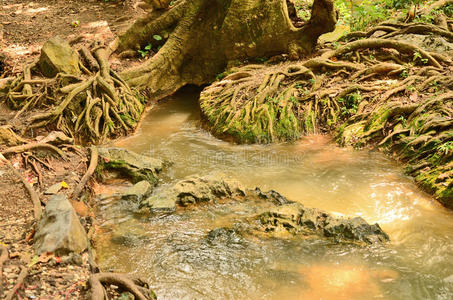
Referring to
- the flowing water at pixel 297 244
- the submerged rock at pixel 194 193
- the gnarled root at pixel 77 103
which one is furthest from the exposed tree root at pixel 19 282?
the gnarled root at pixel 77 103

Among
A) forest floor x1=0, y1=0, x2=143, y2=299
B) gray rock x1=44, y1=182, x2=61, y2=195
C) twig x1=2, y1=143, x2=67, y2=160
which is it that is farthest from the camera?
twig x1=2, y1=143, x2=67, y2=160

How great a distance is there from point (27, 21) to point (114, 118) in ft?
21.6

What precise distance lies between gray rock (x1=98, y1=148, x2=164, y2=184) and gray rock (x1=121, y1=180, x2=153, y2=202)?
0.26m

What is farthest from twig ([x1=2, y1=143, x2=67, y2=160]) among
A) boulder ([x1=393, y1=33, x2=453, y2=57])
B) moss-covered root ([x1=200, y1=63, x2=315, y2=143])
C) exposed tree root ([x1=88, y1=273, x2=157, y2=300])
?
boulder ([x1=393, y1=33, x2=453, y2=57])

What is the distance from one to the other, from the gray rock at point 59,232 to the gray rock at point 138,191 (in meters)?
1.60

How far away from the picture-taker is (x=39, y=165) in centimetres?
640

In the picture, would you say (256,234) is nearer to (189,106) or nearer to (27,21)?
(189,106)

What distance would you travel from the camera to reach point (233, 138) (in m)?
8.15

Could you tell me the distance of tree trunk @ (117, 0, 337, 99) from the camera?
957 centimetres

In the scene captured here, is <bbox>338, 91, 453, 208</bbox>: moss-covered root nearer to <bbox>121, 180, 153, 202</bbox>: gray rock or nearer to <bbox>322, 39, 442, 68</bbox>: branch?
<bbox>322, 39, 442, 68</bbox>: branch

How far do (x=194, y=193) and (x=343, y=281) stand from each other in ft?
8.11

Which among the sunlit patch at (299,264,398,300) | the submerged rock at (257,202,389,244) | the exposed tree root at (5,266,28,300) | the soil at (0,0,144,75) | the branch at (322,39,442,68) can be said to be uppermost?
the soil at (0,0,144,75)

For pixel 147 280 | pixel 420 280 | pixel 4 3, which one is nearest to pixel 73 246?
pixel 147 280

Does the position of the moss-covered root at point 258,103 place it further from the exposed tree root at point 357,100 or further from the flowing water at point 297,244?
the flowing water at point 297,244
